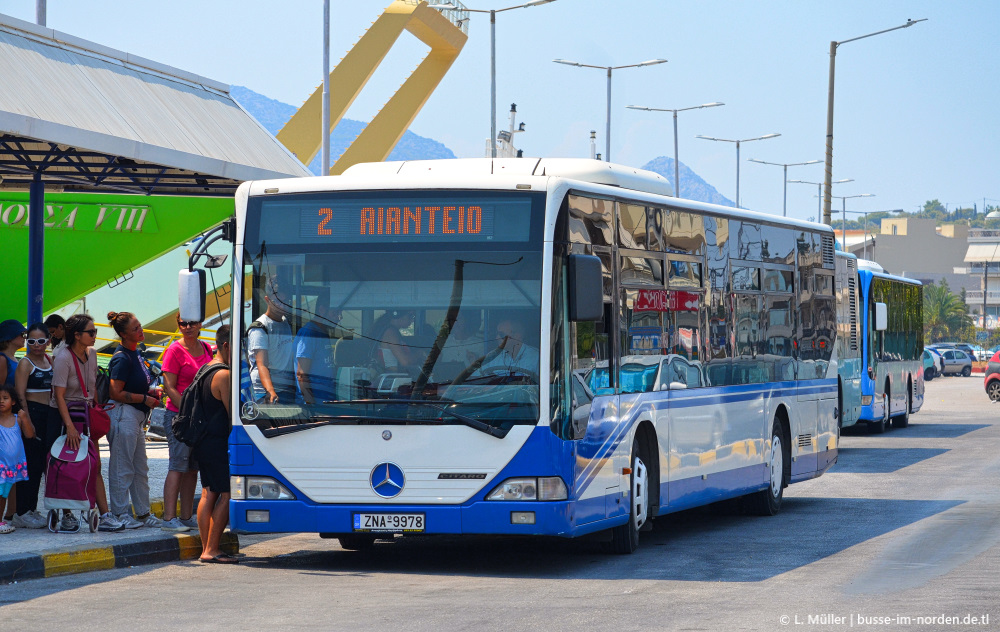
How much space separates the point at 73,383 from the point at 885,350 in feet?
67.1

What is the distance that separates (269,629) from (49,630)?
1.22 metres

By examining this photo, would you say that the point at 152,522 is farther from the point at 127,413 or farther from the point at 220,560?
the point at 220,560

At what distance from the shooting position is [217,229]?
11023 mm

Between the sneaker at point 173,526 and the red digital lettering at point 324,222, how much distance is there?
321 cm

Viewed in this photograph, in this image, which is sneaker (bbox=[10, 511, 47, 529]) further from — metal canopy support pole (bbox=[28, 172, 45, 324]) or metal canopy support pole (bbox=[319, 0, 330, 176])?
metal canopy support pole (bbox=[319, 0, 330, 176])

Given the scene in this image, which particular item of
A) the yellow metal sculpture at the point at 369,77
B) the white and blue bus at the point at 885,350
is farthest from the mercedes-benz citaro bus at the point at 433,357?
the yellow metal sculpture at the point at 369,77

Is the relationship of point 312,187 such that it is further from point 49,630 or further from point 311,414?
point 49,630

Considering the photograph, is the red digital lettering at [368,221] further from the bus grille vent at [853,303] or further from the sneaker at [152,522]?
the bus grille vent at [853,303]

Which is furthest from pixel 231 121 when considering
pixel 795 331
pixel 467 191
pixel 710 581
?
pixel 710 581

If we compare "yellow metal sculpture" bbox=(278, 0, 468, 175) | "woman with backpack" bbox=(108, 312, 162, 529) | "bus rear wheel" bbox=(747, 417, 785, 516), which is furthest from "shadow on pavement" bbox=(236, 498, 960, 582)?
"yellow metal sculpture" bbox=(278, 0, 468, 175)

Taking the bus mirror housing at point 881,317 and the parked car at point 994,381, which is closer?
the bus mirror housing at point 881,317

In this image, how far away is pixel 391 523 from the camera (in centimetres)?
1041

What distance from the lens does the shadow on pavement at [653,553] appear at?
10836 millimetres

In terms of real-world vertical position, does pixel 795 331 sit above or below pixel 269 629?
above
